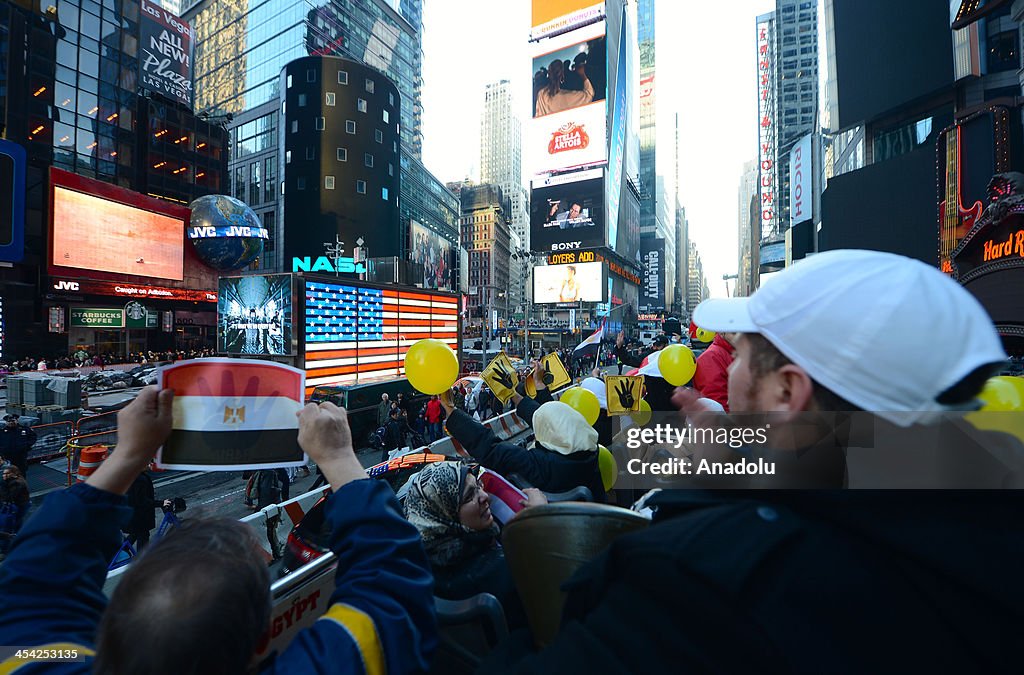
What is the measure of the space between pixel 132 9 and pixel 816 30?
96.2 m

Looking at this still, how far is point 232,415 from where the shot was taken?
2064 mm

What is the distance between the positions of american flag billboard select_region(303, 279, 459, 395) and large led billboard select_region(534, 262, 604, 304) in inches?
1737

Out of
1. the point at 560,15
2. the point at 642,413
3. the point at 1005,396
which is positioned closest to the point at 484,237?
the point at 560,15

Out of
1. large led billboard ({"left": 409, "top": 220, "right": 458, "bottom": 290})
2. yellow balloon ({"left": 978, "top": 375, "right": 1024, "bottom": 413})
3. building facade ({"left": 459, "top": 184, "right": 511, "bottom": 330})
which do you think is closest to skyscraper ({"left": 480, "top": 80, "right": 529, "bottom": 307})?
building facade ({"left": 459, "top": 184, "right": 511, "bottom": 330})

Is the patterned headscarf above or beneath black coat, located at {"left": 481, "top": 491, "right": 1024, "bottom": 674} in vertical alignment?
beneath

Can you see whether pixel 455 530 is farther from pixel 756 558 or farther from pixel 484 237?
pixel 484 237

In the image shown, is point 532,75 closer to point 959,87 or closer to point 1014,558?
point 959,87

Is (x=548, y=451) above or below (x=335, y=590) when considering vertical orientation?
below

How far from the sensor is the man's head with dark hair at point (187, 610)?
0.93 m

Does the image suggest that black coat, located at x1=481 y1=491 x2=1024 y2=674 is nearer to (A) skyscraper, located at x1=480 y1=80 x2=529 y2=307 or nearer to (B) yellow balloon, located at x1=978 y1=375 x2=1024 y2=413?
(B) yellow balloon, located at x1=978 y1=375 x2=1024 y2=413

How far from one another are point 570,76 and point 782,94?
120ft

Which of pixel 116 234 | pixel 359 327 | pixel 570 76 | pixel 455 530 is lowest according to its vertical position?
pixel 455 530

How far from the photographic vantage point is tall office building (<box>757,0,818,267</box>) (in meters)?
69.0

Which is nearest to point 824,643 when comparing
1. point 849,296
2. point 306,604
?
point 849,296
